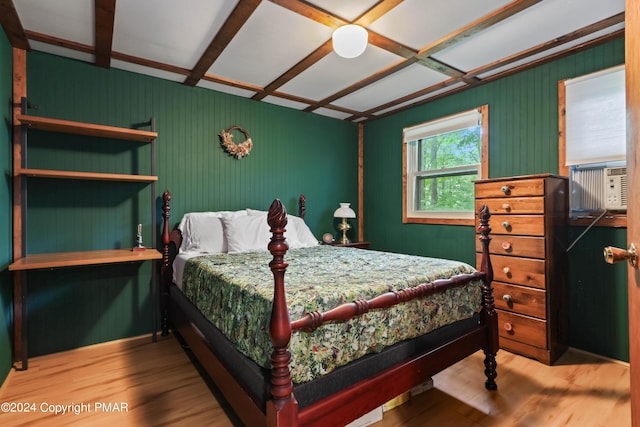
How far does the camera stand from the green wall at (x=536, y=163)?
244 centimetres

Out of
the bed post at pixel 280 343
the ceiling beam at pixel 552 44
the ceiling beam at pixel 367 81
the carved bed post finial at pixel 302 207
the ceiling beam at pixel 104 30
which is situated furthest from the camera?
the carved bed post finial at pixel 302 207

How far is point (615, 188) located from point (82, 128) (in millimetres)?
4058

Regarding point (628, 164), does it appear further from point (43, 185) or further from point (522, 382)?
point (43, 185)

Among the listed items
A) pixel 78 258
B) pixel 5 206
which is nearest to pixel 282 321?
pixel 78 258

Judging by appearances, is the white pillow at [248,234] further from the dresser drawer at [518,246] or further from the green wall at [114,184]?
the dresser drawer at [518,246]

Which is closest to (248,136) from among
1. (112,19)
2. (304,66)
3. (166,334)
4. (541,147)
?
(304,66)

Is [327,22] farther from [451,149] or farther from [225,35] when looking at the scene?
[451,149]

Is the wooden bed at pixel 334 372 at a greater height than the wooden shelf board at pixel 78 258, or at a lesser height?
lesser

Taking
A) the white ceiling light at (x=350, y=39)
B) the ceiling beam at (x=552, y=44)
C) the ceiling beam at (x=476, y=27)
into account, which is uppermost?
the ceiling beam at (x=552, y=44)

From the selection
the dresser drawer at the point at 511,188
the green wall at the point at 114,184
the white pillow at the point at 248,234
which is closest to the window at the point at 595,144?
the dresser drawer at the point at 511,188

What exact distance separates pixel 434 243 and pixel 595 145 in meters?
1.70

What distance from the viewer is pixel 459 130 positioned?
3465 mm

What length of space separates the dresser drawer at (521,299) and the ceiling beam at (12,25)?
3941mm

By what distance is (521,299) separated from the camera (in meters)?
2.52
